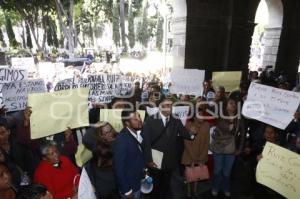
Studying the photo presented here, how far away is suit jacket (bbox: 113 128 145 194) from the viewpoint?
2902 mm

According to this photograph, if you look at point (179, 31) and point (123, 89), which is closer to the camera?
point (123, 89)

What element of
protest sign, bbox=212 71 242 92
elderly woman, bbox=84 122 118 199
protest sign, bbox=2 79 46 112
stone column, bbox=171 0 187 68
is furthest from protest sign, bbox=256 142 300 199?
stone column, bbox=171 0 187 68

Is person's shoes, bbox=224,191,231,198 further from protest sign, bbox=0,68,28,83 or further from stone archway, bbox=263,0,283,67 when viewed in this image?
stone archway, bbox=263,0,283,67

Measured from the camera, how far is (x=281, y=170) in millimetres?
2941

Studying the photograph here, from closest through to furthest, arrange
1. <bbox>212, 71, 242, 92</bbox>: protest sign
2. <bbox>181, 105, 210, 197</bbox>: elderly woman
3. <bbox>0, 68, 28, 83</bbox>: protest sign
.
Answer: <bbox>181, 105, 210, 197</bbox>: elderly woman, <bbox>0, 68, 28, 83</bbox>: protest sign, <bbox>212, 71, 242, 92</bbox>: protest sign

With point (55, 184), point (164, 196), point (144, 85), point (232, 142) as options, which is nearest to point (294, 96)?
point (232, 142)

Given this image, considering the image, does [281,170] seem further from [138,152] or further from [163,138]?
[138,152]

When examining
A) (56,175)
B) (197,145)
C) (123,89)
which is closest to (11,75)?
(123,89)

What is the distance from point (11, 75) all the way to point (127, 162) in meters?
2.45

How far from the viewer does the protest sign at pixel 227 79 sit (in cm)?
564

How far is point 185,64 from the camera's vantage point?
7.71 m

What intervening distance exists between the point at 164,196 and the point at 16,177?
72.7 inches

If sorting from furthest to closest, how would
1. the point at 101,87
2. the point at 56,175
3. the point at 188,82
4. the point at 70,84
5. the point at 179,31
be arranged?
1. the point at 179,31
2. the point at 188,82
3. the point at 101,87
4. the point at 70,84
5. the point at 56,175

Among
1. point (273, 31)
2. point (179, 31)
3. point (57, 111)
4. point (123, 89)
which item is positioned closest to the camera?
point (57, 111)
